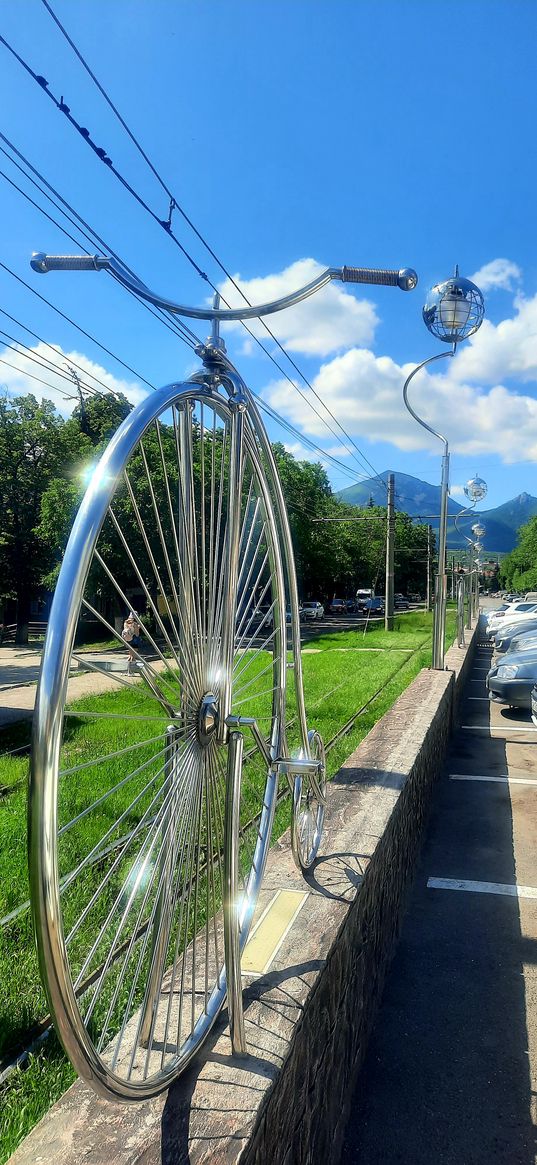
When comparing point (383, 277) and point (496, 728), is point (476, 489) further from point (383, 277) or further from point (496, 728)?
point (383, 277)

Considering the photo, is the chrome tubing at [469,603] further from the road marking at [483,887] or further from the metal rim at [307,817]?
the metal rim at [307,817]

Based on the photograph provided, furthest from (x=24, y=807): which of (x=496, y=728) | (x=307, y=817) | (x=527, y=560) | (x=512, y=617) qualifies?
(x=527, y=560)

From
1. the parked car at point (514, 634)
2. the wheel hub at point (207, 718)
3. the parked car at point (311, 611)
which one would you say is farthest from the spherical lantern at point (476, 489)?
the parked car at point (311, 611)

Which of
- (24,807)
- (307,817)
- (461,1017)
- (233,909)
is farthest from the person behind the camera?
(24,807)

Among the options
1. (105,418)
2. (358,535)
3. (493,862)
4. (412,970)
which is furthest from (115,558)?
(358,535)

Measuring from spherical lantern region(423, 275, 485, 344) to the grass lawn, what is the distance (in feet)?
12.3

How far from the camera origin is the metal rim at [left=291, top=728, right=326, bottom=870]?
296cm

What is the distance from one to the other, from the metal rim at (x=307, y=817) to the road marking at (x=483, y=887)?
6.19ft

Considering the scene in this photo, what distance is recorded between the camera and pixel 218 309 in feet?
7.20

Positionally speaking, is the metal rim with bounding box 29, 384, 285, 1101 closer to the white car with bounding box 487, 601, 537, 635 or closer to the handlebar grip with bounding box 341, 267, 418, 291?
the handlebar grip with bounding box 341, 267, 418, 291

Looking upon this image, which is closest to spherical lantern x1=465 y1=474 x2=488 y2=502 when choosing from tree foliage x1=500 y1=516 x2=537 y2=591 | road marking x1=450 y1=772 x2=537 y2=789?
road marking x1=450 y1=772 x2=537 y2=789

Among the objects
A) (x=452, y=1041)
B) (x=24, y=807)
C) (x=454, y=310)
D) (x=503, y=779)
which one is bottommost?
(x=452, y=1041)

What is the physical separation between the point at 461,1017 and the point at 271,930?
1.51 m

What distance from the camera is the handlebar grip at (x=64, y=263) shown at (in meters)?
2.06
